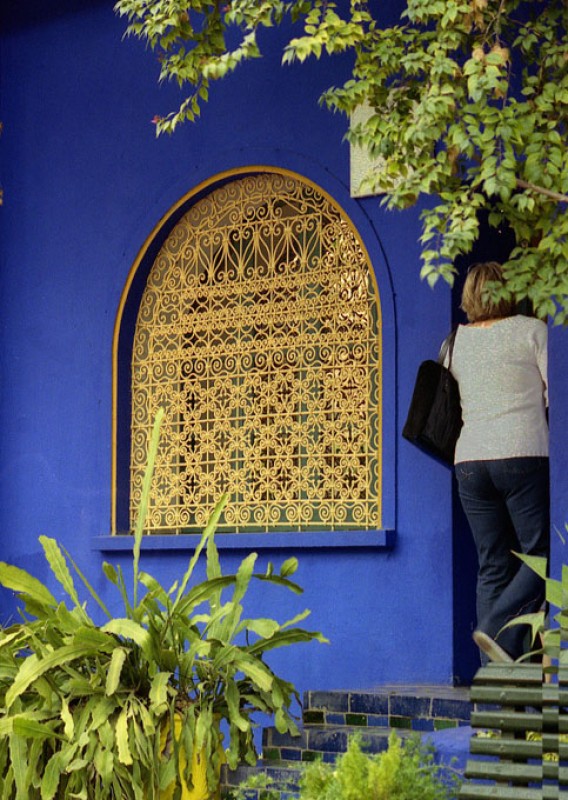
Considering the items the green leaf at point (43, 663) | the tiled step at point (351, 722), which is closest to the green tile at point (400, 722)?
the tiled step at point (351, 722)

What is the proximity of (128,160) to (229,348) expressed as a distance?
1.37m

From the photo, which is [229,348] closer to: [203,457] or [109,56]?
[203,457]

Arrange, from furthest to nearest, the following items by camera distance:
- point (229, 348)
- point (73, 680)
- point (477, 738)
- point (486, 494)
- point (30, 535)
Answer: point (30, 535) → point (229, 348) → point (486, 494) → point (73, 680) → point (477, 738)

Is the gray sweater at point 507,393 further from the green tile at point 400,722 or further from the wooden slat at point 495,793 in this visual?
the wooden slat at point 495,793

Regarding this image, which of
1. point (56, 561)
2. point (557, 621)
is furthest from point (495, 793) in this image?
point (56, 561)

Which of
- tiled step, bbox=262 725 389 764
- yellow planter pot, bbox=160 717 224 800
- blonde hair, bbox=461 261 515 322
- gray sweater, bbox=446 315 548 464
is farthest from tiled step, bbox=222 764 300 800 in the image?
blonde hair, bbox=461 261 515 322

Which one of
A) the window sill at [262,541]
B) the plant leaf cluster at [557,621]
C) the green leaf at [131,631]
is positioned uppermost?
the window sill at [262,541]

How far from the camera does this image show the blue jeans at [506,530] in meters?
6.60

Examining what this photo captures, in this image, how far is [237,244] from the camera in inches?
335

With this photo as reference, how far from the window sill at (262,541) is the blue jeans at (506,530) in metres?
0.80

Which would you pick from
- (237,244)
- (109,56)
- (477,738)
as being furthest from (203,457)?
(477,738)

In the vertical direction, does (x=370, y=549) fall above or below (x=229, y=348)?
below

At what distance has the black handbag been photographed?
7.11 meters

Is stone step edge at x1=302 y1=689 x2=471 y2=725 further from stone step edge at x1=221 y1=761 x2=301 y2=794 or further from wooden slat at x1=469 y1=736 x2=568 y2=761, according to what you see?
wooden slat at x1=469 y1=736 x2=568 y2=761
